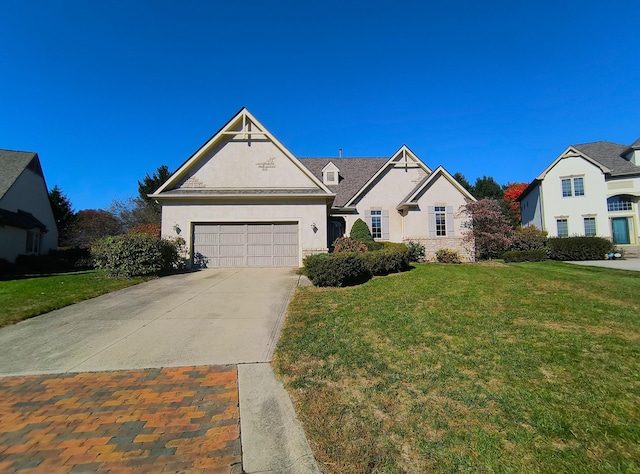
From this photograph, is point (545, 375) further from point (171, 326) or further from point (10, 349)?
point (10, 349)

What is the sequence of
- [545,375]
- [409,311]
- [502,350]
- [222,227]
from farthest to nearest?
[222,227], [409,311], [502,350], [545,375]

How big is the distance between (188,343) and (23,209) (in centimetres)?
2467

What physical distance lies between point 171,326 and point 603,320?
860cm

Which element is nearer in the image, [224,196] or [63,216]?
[224,196]

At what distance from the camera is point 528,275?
11.7 meters

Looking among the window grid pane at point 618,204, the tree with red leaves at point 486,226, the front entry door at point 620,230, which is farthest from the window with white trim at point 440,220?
the front entry door at point 620,230

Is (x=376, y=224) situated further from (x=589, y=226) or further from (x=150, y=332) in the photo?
(x=589, y=226)

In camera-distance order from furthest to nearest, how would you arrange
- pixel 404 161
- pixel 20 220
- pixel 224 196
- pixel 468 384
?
pixel 404 161, pixel 20 220, pixel 224 196, pixel 468 384

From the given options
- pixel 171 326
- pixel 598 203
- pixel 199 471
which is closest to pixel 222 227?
pixel 171 326

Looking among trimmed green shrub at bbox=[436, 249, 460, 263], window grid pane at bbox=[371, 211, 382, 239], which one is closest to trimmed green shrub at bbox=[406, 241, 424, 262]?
trimmed green shrub at bbox=[436, 249, 460, 263]

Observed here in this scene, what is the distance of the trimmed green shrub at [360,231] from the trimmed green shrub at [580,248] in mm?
13388

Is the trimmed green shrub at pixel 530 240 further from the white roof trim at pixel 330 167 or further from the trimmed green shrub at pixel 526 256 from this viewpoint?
the white roof trim at pixel 330 167

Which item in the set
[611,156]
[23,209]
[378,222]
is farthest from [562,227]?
[23,209]

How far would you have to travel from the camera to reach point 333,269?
9.84 m
